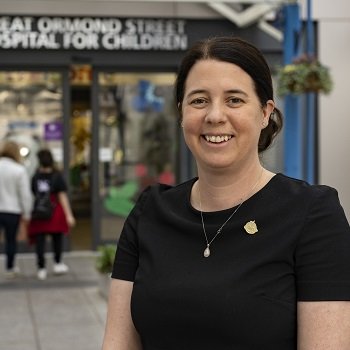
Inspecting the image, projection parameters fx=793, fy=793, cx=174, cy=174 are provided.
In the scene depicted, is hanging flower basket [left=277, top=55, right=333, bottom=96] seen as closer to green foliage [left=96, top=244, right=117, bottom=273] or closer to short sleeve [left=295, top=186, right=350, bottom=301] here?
green foliage [left=96, top=244, right=117, bottom=273]

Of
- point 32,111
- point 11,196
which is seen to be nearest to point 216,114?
point 11,196

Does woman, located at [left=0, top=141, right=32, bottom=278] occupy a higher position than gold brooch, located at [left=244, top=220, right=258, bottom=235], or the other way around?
gold brooch, located at [left=244, top=220, right=258, bottom=235]

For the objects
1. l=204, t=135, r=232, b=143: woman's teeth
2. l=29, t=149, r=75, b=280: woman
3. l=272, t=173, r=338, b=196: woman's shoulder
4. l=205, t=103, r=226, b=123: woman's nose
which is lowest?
Answer: l=29, t=149, r=75, b=280: woman

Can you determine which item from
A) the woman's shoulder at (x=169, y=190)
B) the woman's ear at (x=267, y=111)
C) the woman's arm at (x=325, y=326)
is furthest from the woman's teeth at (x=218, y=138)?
the woman's arm at (x=325, y=326)

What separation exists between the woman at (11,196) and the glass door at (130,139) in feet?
8.42

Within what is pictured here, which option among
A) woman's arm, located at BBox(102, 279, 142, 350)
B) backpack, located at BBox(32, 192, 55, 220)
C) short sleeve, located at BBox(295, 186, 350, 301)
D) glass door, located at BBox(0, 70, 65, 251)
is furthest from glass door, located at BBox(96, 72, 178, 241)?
short sleeve, located at BBox(295, 186, 350, 301)

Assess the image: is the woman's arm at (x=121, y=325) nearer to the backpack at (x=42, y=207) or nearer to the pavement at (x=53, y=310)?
the pavement at (x=53, y=310)

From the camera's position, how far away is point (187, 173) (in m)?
12.8

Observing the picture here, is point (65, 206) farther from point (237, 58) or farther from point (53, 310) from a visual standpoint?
point (237, 58)

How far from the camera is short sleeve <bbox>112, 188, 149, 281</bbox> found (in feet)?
6.92

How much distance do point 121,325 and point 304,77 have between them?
24.2 ft

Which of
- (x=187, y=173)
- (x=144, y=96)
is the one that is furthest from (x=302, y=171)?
(x=144, y=96)

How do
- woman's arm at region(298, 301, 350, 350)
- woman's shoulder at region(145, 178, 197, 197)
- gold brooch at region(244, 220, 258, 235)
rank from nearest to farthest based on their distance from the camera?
1. woman's arm at region(298, 301, 350, 350)
2. gold brooch at region(244, 220, 258, 235)
3. woman's shoulder at region(145, 178, 197, 197)

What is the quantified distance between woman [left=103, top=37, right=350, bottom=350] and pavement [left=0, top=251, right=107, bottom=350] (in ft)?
15.7
